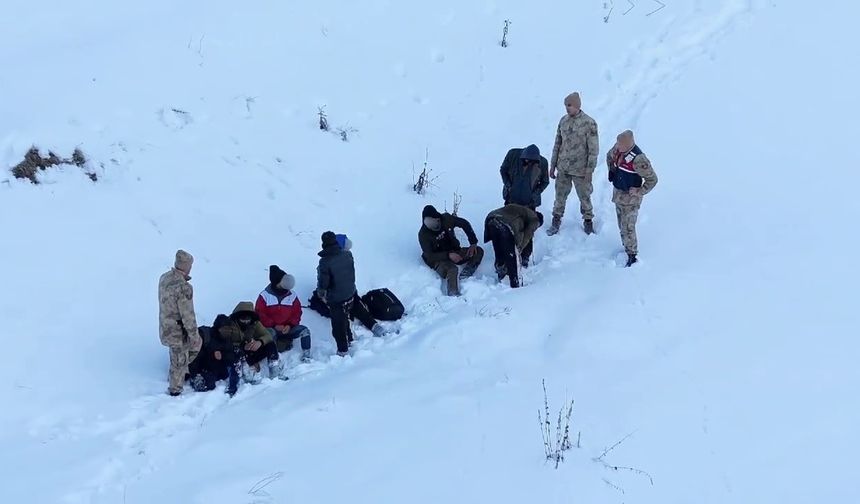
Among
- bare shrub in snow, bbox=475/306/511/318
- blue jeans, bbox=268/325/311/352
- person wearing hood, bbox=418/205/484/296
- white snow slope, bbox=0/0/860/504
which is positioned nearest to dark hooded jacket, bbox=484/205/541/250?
person wearing hood, bbox=418/205/484/296

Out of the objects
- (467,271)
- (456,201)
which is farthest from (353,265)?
(456,201)

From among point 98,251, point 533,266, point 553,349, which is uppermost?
point 98,251

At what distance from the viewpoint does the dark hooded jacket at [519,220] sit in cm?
1030

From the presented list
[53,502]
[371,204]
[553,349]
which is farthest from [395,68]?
[53,502]

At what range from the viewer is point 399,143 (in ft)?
42.3

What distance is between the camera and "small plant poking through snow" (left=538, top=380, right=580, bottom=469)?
7129 millimetres

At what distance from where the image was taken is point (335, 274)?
9273 mm

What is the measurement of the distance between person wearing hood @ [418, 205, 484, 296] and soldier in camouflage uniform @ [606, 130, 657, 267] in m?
1.78

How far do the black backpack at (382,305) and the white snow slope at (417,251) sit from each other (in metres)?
0.19

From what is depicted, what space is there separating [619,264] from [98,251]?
6082mm

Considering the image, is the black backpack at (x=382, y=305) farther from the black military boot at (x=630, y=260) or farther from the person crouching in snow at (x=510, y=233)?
the black military boot at (x=630, y=260)

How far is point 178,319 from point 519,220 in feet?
13.7

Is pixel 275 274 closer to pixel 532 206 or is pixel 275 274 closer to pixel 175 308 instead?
pixel 175 308

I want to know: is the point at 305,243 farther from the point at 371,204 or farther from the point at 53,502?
the point at 53,502
